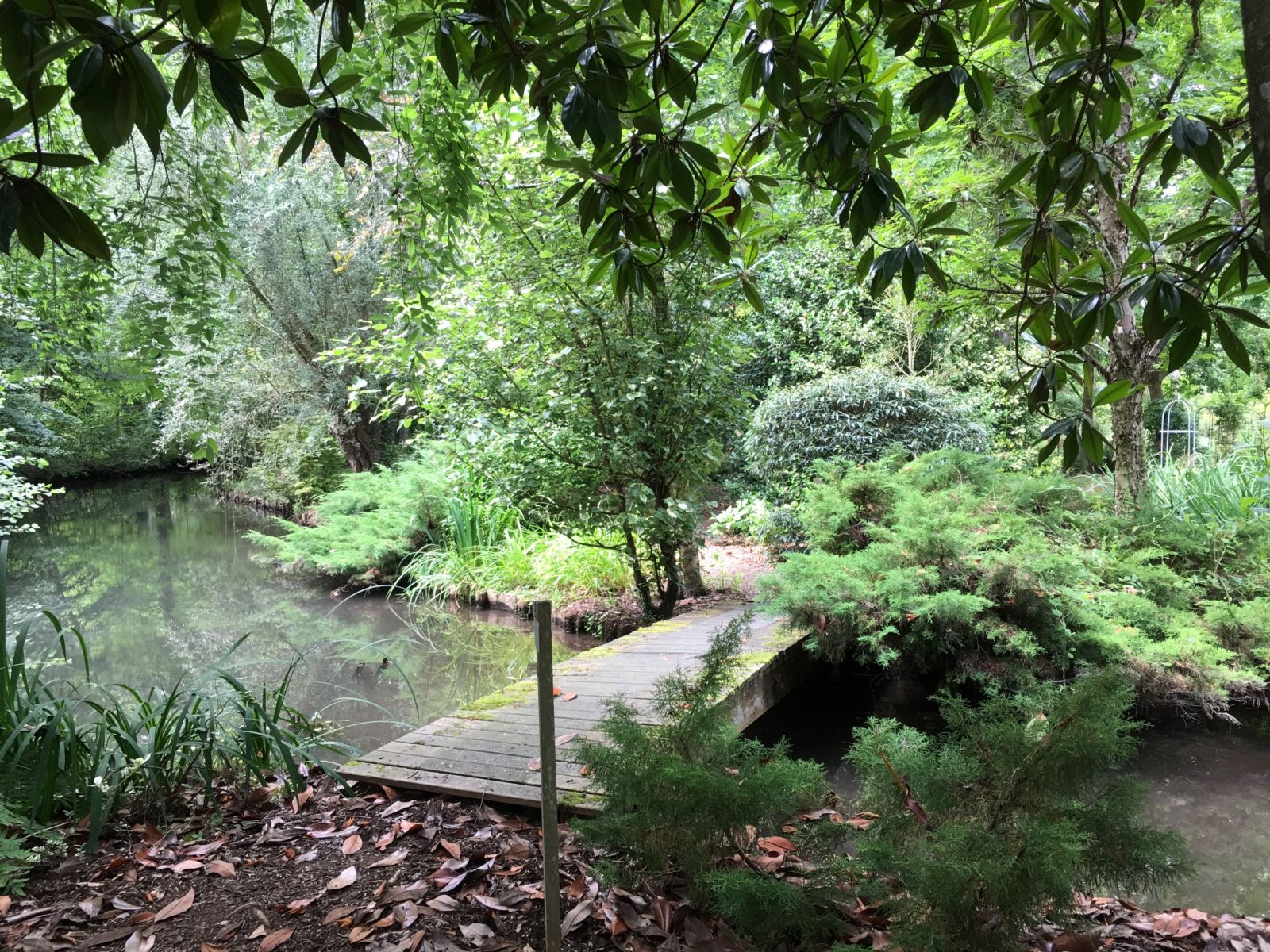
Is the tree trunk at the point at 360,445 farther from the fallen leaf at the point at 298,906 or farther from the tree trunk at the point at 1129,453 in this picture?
the fallen leaf at the point at 298,906

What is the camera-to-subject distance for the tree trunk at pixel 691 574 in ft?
20.8

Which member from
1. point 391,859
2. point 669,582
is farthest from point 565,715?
point 669,582

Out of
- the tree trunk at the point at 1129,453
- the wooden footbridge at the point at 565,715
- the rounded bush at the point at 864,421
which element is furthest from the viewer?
the rounded bush at the point at 864,421

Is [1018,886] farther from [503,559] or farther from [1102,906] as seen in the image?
[503,559]

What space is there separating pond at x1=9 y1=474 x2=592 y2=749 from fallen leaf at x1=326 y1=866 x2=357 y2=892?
1.68 m

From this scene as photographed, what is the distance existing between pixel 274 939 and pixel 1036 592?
3997 mm

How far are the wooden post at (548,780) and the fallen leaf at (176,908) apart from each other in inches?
43.5

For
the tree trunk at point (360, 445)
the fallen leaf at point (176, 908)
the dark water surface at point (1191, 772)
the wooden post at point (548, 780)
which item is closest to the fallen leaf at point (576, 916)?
the wooden post at point (548, 780)

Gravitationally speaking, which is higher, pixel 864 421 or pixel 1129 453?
pixel 864 421

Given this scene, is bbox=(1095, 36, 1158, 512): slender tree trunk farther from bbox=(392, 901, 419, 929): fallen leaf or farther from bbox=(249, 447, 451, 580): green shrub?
bbox=(249, 447, 451, 580): green shrub

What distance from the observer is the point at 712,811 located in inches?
70.9

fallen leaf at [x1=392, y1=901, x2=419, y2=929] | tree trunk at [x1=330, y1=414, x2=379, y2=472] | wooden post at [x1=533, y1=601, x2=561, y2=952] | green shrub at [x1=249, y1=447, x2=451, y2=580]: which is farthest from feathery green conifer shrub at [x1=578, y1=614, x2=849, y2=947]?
tree trunk at [x1=330, y1=414, x2=379, y2=472]

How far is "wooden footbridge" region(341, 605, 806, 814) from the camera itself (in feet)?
9.23

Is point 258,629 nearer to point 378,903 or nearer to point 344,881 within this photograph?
point 344,881
